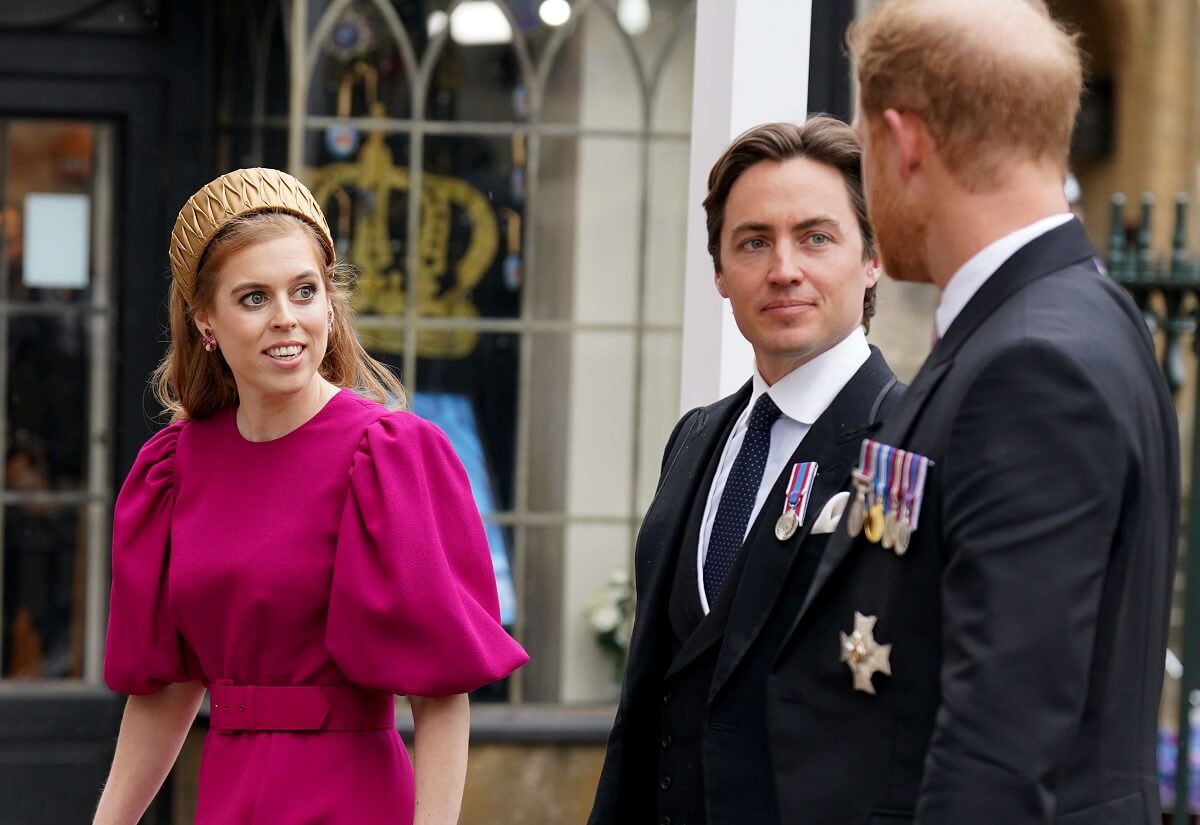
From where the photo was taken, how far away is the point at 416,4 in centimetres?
482

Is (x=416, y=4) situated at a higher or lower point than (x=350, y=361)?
higher

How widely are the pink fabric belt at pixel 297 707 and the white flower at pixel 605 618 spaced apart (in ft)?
8.64

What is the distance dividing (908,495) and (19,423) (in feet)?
13.2

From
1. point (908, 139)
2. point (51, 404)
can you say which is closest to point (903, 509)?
point (908, 139)

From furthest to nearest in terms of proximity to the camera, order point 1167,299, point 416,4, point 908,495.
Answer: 1. point 416,4
2. point 1167,299
3. point 908,495

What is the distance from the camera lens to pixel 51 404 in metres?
5.07

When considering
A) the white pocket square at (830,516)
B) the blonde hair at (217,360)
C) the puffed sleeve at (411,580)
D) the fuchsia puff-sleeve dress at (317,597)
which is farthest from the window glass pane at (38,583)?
the white pocket square at (830,516)

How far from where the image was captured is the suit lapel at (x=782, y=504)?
6.61 ft

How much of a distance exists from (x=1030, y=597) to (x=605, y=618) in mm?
3586

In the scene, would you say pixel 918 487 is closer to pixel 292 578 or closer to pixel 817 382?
pixel 817 382

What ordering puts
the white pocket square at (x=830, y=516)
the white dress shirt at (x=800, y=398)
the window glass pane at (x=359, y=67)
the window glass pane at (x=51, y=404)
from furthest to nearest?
1. the window glass pane at (x=51, y=404)
2. the window glass pane at (x=359, y=67)
3. the white dress shirt at (x=800, y=398)
4. the white pocket square at (x=830, y=516)

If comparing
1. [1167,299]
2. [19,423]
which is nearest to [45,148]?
[19,423]

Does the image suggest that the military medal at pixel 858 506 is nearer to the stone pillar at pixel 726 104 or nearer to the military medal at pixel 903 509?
the military medal at pixel 903 509

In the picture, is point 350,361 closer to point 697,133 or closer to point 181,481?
point 181,481
